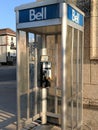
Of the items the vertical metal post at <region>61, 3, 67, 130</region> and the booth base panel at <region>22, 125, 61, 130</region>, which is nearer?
the vertical metal post at <region>61, 3, 67, 130</region>

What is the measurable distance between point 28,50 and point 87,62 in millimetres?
1547

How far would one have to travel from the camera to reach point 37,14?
14.8 ft

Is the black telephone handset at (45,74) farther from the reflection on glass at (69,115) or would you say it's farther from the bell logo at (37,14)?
the bell logo at (37,14)

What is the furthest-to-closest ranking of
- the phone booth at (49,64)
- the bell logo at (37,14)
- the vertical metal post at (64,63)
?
the bell logo at (37,14), the phone booth at (49,64), the vertical metal post at (64,63)

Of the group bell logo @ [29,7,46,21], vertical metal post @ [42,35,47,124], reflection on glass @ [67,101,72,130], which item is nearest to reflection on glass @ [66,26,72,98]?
reflection on glass @ [67,101,72,130]

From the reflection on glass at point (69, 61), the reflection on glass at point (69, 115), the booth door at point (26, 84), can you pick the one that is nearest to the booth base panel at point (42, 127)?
the booth door at point (26, 84)

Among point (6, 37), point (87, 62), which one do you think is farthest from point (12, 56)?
point (87, 62)

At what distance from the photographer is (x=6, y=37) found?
1773 inches

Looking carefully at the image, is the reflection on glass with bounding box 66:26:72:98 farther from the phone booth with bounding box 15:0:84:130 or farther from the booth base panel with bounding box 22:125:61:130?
the booth base panel with bounding box 22:125:61:130

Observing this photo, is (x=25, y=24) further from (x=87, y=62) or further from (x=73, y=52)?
(x=87, y=62)

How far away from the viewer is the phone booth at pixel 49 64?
4.30 meters

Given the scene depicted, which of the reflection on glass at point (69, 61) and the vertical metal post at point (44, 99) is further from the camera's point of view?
the vertical metal post at point (44, 99)

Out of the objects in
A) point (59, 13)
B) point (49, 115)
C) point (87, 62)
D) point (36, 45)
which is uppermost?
point (59, 13)

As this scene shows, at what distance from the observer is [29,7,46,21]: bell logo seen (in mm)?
4414
